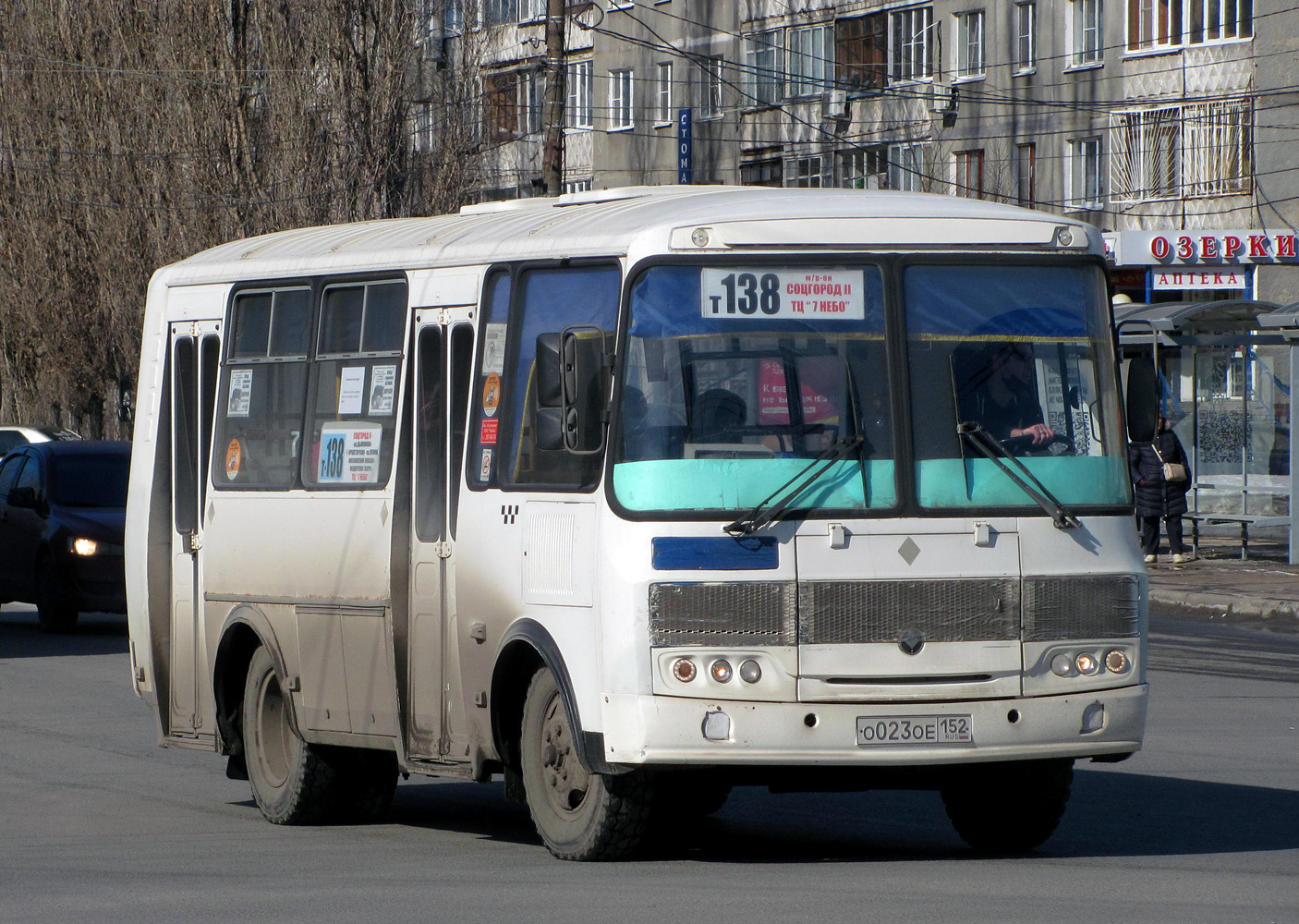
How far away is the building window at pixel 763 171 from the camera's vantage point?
49656 mm

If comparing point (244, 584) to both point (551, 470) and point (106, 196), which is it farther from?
point (106, 196)

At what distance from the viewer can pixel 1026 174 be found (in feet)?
144

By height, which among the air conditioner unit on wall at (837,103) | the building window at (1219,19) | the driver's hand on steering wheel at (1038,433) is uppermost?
the building window at (1219,19)

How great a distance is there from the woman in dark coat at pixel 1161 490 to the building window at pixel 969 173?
1976cm

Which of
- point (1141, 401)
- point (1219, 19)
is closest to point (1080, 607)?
point (1141, 401)

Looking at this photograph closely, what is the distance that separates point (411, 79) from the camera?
36.0 metres

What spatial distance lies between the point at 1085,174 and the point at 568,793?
36205 mm

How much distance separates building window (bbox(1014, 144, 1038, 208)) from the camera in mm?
43688

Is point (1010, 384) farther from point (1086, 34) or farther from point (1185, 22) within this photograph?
point (1086, 34)

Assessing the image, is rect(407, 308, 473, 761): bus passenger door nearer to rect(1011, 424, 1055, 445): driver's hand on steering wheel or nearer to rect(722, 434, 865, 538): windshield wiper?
rect(722, 434, 865, 538): windshield wiper

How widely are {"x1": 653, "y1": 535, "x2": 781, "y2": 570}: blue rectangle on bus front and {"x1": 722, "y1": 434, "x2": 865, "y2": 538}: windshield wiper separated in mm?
41

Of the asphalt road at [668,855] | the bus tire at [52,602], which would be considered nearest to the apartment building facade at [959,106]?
the bus tire at [52,602]

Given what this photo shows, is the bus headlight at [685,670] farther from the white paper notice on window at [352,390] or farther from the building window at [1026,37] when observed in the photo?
the building window at [1026,37]

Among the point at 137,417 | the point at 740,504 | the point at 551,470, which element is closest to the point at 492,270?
the point at 551,470
